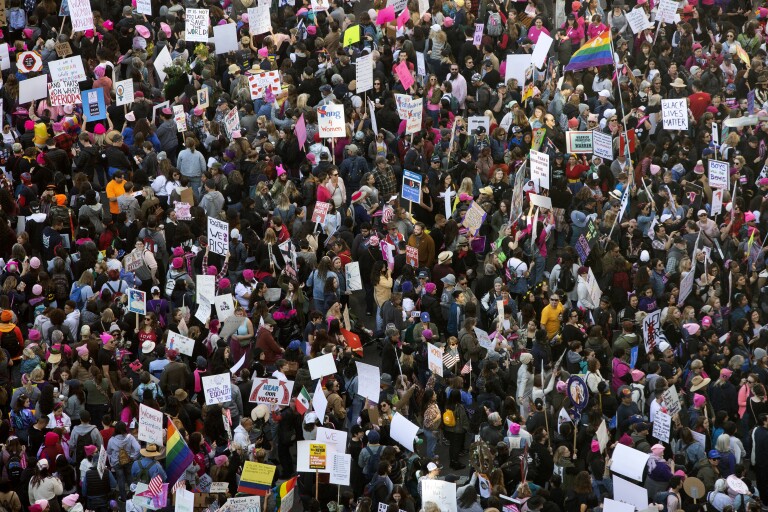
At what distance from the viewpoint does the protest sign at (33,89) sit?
28422 mm

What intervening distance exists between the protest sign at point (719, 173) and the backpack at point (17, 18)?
13.9 metres

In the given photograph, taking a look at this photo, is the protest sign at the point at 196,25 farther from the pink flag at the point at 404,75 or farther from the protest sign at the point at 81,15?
the pink flag at the point at 404,75

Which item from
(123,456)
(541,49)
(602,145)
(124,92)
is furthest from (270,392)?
(541,49)

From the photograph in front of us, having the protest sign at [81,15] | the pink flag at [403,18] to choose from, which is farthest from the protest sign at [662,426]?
the protest sign at [81,15]

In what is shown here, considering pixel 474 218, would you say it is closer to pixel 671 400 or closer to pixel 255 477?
pixel 671 400

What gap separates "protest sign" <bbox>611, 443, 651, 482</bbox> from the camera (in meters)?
20.2

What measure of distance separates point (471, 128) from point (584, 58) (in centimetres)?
241

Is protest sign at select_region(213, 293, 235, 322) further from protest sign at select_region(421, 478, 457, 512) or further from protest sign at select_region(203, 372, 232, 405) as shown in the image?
protest sign at select_region(421, 478, 457, 512)

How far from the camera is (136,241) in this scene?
24.3 metres

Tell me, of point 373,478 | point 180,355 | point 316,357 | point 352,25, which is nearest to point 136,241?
point 180,355

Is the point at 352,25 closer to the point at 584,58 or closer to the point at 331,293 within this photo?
the point at 584,58

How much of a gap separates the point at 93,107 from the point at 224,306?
21.6 ft

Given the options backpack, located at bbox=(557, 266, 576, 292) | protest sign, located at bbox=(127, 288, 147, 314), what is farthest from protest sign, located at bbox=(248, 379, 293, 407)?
backpack, located at bbox=(557, 266, 576, 292)

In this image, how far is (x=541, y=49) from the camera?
93.6 ft
